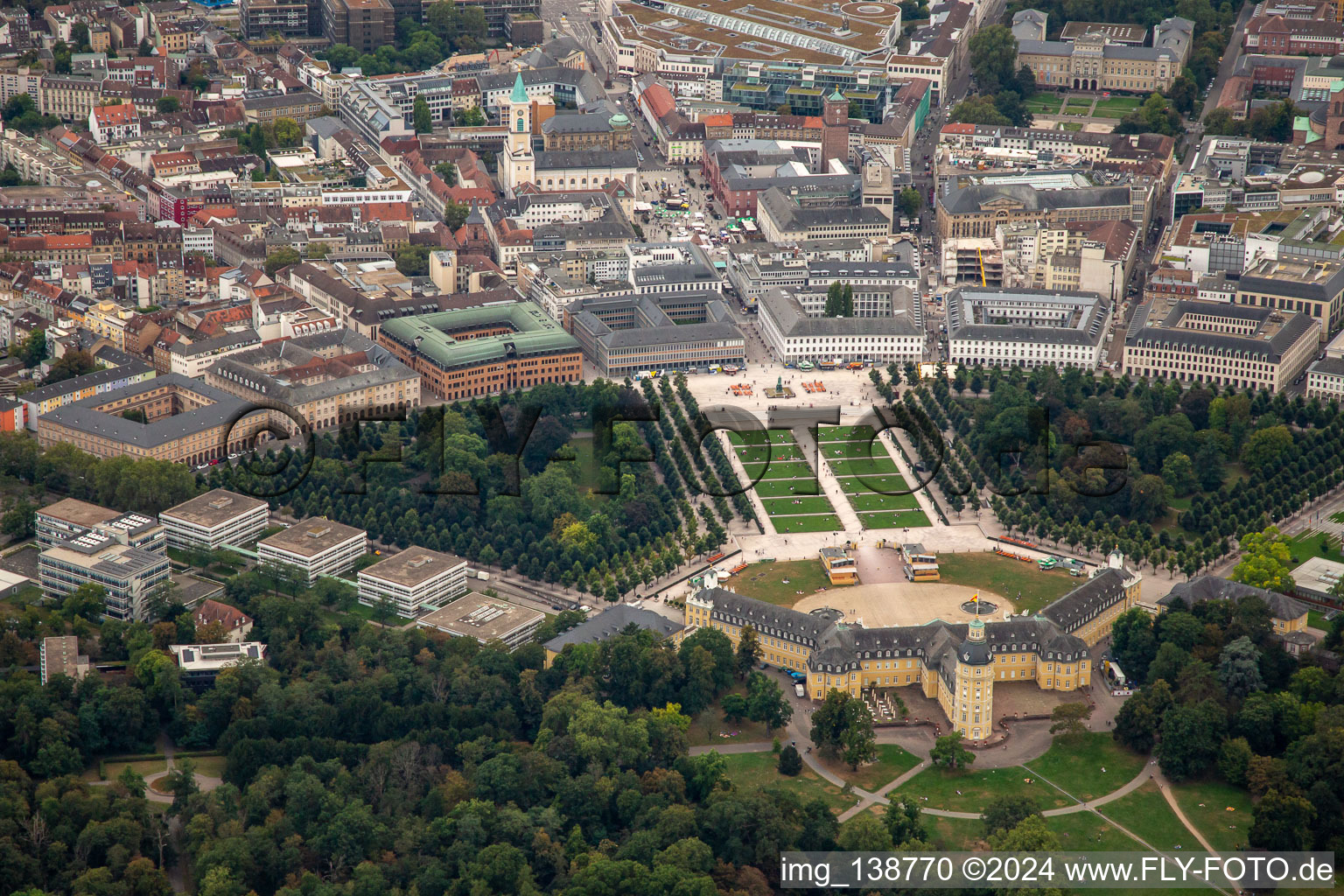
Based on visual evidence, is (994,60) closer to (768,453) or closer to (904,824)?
(768,453)

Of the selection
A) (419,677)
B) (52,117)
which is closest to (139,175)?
(52,117)

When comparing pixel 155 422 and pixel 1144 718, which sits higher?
pixel 155 422

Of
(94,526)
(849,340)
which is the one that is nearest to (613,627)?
(94,526)

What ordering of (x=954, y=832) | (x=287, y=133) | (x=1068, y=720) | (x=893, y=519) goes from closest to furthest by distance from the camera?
(x=954, y=832) < (x=1068, y=720) < (x=893, y=519) < (x=287, y=133)

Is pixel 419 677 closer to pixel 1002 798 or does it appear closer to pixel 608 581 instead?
pixel 608 581

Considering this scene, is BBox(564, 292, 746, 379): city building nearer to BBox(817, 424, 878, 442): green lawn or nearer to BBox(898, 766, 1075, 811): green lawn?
BBox(817, 424, 878, 442): green lawn

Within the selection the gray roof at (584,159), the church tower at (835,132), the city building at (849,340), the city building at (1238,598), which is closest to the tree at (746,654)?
the city building at (1238,598)

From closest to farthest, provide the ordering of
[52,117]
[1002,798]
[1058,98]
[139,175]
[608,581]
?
[1002,798]
[608,581]
[139,175]
[52,117]
[1058,98]
